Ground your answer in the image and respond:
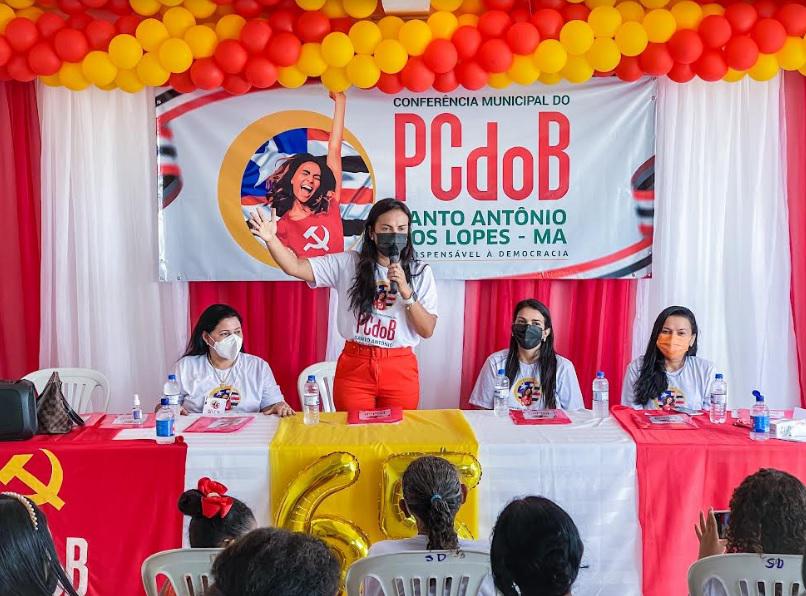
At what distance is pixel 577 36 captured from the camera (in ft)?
12.3

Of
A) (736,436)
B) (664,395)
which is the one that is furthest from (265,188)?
(736,436)

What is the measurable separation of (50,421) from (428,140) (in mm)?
2308

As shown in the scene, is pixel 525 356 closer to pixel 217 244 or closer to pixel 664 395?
pixel 664 395

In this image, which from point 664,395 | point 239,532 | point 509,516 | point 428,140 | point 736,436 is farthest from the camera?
point 428,140

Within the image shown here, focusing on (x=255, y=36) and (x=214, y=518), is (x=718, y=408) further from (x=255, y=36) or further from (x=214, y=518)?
(x=255, y=36)

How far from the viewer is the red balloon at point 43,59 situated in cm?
385

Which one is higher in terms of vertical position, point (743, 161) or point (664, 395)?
point (743, 161)

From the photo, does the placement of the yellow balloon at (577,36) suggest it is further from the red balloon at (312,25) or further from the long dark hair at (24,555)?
the long dark hair at (24,555)

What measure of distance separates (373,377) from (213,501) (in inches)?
56.4

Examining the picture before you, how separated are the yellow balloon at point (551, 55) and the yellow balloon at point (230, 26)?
1335mm

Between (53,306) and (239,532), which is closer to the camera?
(239,532)

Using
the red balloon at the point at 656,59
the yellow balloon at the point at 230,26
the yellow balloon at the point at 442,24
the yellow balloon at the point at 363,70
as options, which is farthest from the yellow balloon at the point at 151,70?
the red balloon at the point at 656,59

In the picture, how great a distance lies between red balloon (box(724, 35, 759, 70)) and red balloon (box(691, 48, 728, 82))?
0.12 ft

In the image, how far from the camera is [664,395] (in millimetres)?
3525
